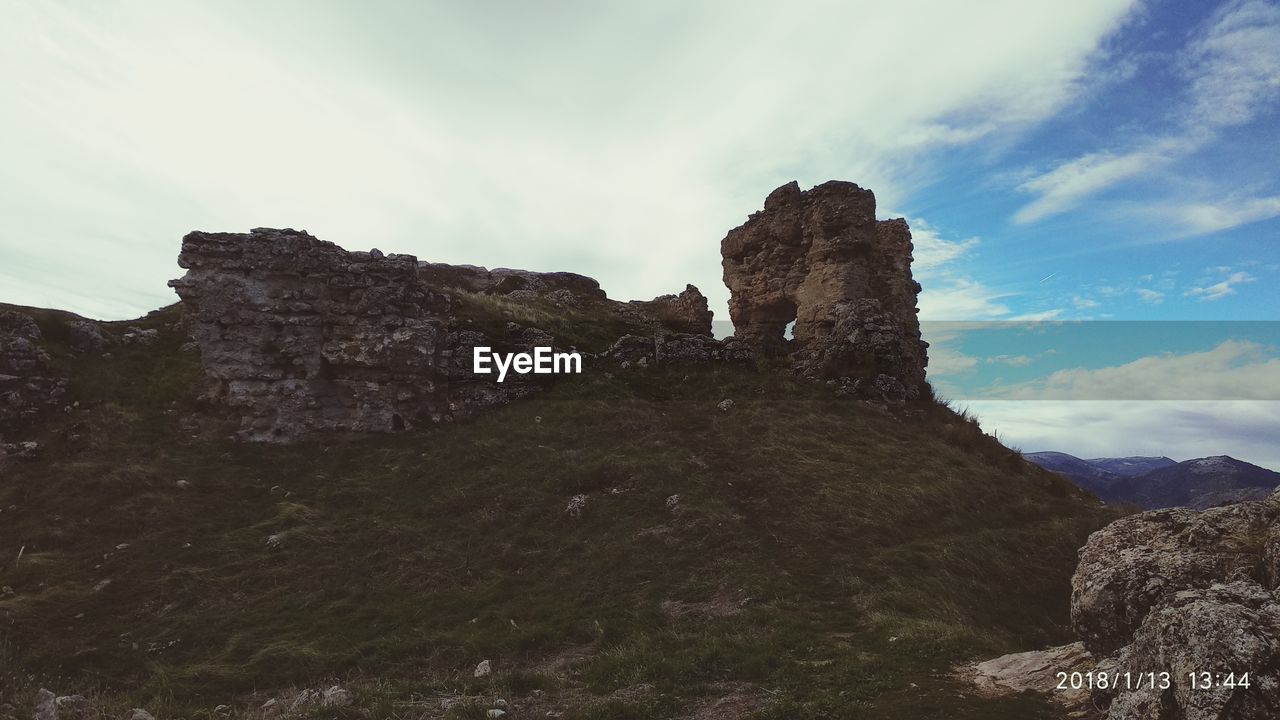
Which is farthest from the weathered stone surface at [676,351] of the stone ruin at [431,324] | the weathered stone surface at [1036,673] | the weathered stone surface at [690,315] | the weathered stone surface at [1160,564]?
the weathered stone surface at [1160,564]

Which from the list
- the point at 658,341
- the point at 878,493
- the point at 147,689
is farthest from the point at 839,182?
the point at 147,689

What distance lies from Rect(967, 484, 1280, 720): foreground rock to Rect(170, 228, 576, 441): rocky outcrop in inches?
849

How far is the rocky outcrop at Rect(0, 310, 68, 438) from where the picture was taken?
19.8 metres

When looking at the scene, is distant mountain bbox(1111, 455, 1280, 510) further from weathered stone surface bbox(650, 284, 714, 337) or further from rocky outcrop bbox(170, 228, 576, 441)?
rocky outcrop bbox(170, 228, 576, 441)

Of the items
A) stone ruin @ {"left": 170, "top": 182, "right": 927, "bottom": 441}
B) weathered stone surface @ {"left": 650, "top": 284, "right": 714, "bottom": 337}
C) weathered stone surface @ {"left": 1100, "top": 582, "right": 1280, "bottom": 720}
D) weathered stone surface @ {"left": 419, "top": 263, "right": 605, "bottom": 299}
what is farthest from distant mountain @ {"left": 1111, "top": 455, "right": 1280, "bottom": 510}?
weathered stone surface @ {"left": 1100, "top": 582, "right": 1280, "bottom": 720}

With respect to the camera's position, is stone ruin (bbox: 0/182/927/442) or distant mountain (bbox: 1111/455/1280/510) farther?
distant mountain (bbox: 1111/455/1280/510)

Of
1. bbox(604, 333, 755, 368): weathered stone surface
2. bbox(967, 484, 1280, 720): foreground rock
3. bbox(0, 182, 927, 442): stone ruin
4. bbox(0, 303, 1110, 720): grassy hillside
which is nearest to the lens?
bbox(967, 484, 1280, 720): foreground rock

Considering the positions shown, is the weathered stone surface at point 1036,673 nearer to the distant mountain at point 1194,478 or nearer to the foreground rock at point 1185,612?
the foreground rock at point 1185,612

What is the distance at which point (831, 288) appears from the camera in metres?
30.3

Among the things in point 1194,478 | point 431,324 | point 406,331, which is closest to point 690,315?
point 431,324

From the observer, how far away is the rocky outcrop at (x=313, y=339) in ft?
73.9

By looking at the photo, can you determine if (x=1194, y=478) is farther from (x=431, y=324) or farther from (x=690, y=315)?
(x=431, y=324)

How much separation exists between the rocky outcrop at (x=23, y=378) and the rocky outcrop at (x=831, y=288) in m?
28.9

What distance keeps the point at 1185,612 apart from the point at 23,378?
1189 inches
